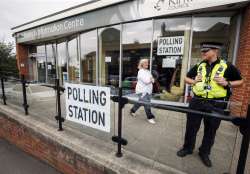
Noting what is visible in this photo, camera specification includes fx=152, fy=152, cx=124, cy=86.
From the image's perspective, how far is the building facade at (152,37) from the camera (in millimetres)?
3957

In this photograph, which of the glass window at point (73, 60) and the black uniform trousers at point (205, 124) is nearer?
the black uniform trousers at point (205, 124)

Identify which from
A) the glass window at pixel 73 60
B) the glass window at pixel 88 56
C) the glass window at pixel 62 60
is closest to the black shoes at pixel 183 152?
the glass window at pixel 88 56

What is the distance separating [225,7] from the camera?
→ 3.84 meters

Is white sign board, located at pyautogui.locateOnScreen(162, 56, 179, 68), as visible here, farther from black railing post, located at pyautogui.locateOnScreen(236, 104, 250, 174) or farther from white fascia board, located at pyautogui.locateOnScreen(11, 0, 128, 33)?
black railing post, located at pyautogui.locateOnScreen(236, 104, 250, 174)

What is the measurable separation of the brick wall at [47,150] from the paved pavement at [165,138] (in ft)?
1.53

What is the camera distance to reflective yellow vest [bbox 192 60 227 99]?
1.93 m

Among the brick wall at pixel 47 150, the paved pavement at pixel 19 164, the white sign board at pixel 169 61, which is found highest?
the white sign board at pixel 169 61

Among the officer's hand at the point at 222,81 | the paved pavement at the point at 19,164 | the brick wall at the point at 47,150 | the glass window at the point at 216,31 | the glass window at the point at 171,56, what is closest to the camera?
the officer's hand at the point at 222,81

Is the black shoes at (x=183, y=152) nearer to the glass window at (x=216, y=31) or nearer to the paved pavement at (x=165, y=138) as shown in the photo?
the paved pavement at (x=165, y=138)

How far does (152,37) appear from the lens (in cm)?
511

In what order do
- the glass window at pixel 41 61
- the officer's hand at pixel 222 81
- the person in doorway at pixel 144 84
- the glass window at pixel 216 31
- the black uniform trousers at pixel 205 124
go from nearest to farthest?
the officer's hand at pixel 222 81 → the black uniform trousers at pixel 205 124 → the person in doorway at pixel 144 84 → the glass window at pixel 216 31 → the glass window at pixel 41 61

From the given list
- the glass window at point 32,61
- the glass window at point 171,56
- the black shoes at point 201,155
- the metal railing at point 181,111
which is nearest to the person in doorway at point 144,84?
the glass window at point 171,56

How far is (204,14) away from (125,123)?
149 inches

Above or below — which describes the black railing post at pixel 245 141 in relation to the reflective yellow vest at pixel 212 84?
below
